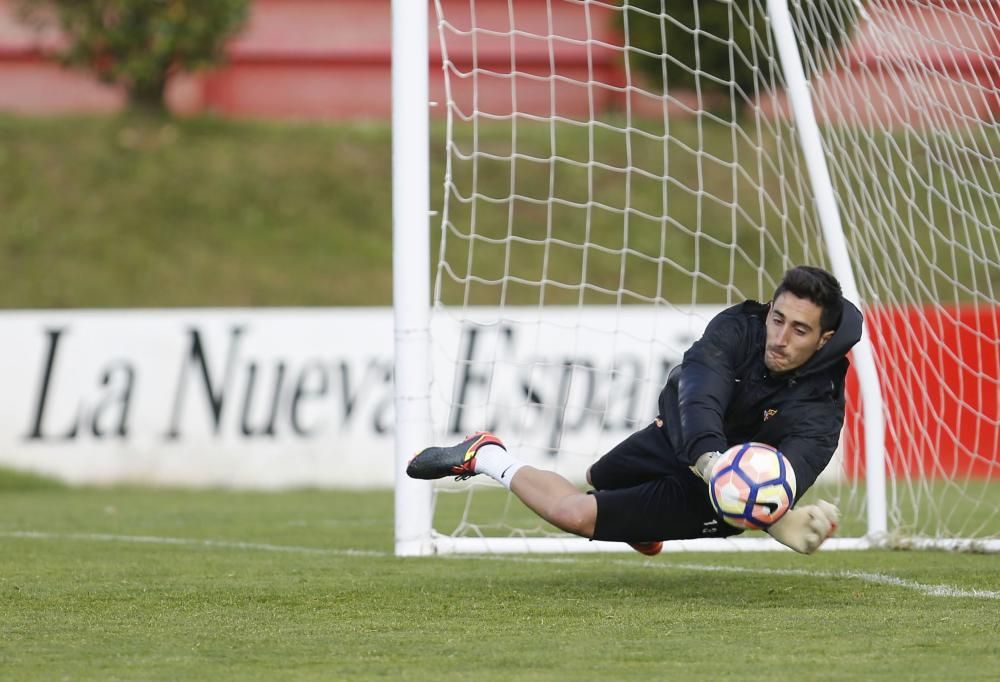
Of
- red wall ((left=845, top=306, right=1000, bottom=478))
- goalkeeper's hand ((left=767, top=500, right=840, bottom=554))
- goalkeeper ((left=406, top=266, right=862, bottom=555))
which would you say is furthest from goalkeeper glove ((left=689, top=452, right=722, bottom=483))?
red wall ((left=845, top=306, right=1000, bottom=478))

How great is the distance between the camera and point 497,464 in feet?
19.5

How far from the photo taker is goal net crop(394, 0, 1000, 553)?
24.4ft

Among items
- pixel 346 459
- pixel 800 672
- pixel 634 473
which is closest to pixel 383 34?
pixel 346 459

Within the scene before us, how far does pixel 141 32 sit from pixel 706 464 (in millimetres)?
16450

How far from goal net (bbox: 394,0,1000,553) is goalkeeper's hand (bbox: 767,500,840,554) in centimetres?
208

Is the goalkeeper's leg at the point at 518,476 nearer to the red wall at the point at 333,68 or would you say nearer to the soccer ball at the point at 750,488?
the soccer ball at the point at 750,488

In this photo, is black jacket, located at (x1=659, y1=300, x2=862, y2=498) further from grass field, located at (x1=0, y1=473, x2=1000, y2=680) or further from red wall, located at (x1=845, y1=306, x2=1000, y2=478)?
red wall, located at (x1=845, y1=306, x2=1000, y2=478)

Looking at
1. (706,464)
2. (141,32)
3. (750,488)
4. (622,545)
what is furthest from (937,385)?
(141,32)

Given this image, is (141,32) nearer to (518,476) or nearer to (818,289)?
(518,476)

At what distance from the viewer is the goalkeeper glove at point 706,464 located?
197 inches

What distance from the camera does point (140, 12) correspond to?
20.0 m

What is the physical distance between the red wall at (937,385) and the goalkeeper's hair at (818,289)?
9.21 ft

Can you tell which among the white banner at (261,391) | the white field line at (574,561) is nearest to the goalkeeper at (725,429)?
the white field line at (574,561)

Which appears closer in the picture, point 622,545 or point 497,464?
point 497,464
